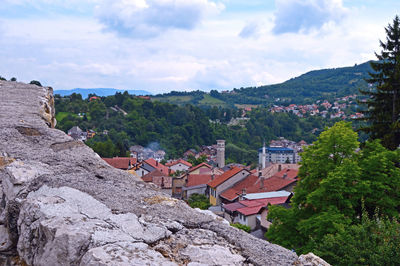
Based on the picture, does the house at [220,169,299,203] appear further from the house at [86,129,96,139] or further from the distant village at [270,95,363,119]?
the distant village at [270,95,363,119]

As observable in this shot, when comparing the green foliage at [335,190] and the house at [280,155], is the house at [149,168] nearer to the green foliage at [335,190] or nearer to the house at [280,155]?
the green foliage at [335,190]

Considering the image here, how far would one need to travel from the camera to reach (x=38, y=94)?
18.3 feet

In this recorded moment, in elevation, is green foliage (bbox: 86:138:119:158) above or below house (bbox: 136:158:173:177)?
above

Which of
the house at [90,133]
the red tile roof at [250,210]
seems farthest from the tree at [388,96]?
the house at [90,133]

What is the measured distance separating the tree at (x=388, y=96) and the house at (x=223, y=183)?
21028mm

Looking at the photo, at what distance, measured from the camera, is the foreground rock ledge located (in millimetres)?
1697

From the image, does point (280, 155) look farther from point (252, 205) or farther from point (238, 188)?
point (252, 205)

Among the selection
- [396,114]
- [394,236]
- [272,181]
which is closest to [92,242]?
[394,236]

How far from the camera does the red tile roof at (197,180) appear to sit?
40.8 metres

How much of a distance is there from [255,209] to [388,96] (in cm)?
1183

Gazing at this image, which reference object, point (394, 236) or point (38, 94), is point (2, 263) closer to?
point (38, 94)

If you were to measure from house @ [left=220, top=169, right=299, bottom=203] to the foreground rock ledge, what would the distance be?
25857 mm

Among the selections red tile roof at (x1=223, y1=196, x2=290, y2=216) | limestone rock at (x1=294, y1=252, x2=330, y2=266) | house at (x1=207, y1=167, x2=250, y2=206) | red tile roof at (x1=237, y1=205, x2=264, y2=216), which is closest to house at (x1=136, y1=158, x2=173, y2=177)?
house at (x1=207, y1=167, x2=250, y2=206)

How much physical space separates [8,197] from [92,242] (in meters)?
1.02
